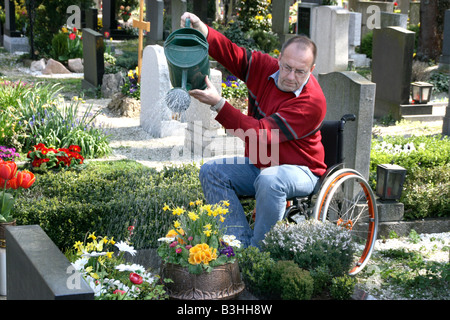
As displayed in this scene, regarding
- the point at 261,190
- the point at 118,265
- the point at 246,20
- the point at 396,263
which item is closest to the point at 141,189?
the point at 261,190

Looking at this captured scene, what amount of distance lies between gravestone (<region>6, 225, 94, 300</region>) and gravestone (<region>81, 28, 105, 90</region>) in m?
8.13

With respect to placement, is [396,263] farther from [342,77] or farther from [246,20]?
[246,20]

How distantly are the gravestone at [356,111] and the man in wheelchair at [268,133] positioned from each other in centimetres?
→ 116

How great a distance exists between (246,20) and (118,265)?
47.7 ft

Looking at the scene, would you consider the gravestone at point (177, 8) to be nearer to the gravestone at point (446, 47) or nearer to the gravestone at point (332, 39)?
the gravestone at point (446, 47)

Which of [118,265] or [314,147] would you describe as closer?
[118,265]

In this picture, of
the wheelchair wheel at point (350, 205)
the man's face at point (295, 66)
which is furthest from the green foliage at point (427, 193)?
the man's face at point (295, 66)

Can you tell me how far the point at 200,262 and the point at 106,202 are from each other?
59.0 inches

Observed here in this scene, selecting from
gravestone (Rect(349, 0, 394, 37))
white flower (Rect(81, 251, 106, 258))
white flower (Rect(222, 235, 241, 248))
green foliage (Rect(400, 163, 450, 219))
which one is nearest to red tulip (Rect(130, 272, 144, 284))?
white flower (Rect(81, 251, 106, 258))

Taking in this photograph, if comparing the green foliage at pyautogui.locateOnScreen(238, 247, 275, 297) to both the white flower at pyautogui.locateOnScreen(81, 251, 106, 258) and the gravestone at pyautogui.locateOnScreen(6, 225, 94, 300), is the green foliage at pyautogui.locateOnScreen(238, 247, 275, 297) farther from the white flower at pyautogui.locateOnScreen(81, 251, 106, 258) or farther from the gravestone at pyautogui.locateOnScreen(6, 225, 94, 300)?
the gravestone at pyautogui.locateOnScreen(6, 225, 94, 300)

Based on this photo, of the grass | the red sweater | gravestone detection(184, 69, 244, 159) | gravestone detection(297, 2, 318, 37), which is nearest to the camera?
the red sweater

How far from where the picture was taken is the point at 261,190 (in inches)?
149

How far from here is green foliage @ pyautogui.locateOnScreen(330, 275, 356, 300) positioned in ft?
11.2
